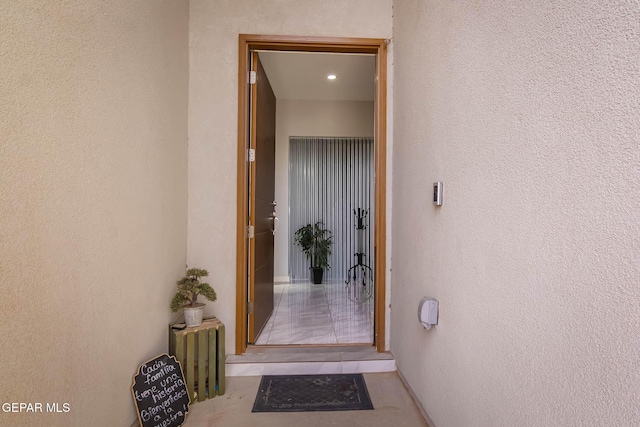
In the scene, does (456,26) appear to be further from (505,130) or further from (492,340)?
(492,340)

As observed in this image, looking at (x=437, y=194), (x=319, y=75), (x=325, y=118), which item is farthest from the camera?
(x=325, y=118)

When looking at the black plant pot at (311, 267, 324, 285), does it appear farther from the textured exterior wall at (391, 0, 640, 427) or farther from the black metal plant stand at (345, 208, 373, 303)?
the textured exterior wall at (391, 0, 640, 427)

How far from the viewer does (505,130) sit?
111cm

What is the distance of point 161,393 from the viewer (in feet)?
5.85

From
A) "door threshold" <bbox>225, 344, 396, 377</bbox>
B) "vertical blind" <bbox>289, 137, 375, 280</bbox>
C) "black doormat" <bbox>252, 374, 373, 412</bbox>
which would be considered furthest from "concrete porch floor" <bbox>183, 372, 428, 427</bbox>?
"vertical blind" <bbox>289, 137, 375, 280</bbox>

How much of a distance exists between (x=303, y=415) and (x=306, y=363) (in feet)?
1.57

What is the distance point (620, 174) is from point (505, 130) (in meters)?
0.44

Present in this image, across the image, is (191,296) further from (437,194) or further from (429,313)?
(437,194)

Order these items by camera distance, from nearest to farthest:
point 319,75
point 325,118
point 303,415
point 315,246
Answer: point 303,415 < point 319,75 < point 325,118 < point 315,246

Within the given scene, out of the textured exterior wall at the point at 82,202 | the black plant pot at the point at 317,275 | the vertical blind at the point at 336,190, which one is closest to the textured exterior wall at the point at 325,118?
the vertical blind at the point at 336,190

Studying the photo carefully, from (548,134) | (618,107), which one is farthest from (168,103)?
(618,107)

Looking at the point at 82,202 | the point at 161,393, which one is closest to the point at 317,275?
the point at 161,393

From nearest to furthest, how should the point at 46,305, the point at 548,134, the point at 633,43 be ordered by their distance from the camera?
the point at 633,43 < the point at 548,134 < the point at 46,305

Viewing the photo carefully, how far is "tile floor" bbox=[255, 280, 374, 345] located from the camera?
9.36 feet
